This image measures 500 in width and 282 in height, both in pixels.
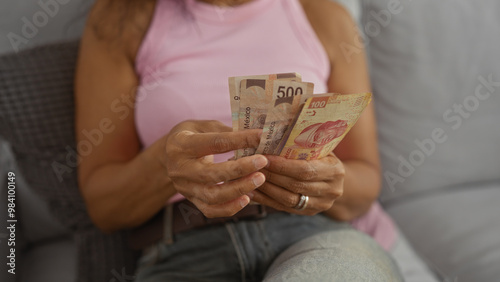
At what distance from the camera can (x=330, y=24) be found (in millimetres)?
1210

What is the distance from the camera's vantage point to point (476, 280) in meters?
1.25

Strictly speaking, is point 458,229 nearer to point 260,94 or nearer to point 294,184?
point 294,184

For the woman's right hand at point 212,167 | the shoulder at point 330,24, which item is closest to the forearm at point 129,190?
the woman's right hand at point 212,167

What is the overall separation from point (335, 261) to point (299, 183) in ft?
0.50

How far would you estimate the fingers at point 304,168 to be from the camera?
795mm

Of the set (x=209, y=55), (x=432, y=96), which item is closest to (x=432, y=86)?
(x=432, y=96)

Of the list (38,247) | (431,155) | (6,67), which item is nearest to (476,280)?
(431,155)

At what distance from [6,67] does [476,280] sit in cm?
132

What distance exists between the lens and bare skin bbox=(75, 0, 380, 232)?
2.62 ft

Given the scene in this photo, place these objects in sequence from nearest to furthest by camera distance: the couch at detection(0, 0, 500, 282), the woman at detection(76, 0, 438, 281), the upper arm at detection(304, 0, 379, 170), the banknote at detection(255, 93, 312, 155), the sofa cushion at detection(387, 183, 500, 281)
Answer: the banknote at detection(255, 93, 312, 155), the woman at detection(76, 0, 438, 281), the upper arm at detection(304, 0, 379, 170), the sofa cushion at detection(387, 183, 500, 281), the couch at detection(0, 0, 500, 282)

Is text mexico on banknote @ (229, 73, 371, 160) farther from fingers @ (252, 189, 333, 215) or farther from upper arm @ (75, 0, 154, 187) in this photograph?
upper arm @ (75, 0, 154, 187)

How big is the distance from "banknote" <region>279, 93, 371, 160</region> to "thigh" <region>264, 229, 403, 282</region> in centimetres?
19

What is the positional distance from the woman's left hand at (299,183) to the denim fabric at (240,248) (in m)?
0.10

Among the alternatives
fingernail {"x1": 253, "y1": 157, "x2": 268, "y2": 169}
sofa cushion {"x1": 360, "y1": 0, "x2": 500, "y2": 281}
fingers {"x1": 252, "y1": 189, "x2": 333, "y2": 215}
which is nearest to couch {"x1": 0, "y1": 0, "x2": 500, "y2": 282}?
sofa cushion {"x1": 360, "y1": 0, "x2": 500, "y2": 281}
